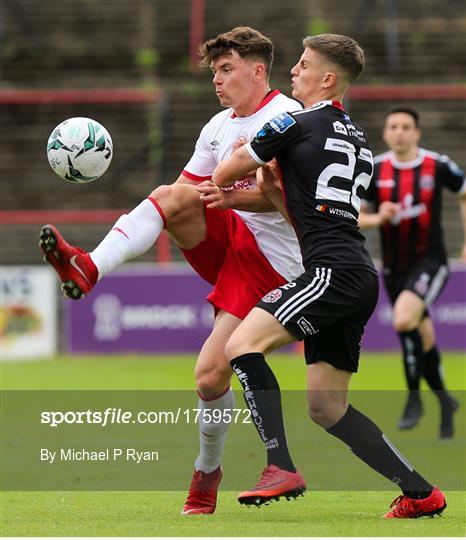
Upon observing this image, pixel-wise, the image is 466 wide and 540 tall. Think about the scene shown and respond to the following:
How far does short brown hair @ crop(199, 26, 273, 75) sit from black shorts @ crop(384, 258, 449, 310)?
4.10 metres

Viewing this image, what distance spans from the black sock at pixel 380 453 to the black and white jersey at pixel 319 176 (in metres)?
0.71

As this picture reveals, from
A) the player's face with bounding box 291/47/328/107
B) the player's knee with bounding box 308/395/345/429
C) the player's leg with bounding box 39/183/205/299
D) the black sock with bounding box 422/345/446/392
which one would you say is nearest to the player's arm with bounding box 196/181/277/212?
the player's leg with bounding box 39/183/205/299

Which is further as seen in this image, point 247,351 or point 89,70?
point 89,70

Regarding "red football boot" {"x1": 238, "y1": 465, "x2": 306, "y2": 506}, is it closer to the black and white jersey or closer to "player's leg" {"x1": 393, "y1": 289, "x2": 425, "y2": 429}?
the black and white jersey

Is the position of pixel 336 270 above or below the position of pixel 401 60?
above

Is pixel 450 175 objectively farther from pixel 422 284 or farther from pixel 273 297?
pixel 273 297

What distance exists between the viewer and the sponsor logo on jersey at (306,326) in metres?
5.48

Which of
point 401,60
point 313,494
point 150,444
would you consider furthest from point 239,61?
point 401,60

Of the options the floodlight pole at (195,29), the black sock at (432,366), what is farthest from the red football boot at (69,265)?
the floodlight pole at (195,29)

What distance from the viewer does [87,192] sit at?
2014 cm

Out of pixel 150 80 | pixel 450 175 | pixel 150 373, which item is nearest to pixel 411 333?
pixel 450 175

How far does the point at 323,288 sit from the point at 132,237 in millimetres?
937

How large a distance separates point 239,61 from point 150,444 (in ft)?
11.0

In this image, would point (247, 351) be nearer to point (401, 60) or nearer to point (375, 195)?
point (375, 195)
